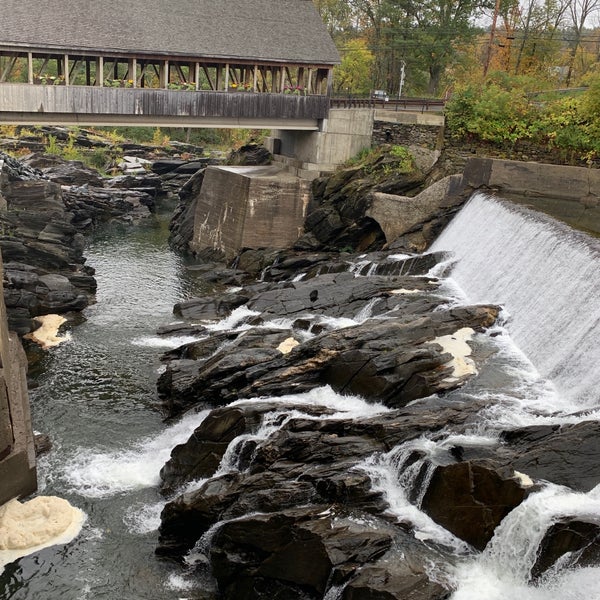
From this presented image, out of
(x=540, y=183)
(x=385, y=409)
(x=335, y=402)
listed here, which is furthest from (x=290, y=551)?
(x=540, y=183)

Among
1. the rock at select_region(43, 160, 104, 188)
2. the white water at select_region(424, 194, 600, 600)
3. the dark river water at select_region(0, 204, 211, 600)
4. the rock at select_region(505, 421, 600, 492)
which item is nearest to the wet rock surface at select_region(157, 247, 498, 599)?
the dark river water at select_region(0, 204, 211, 600)

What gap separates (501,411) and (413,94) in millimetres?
42034

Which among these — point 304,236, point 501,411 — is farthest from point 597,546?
point 304,236

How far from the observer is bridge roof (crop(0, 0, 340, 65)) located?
27484mm

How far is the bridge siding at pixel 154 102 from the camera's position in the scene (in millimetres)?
27422

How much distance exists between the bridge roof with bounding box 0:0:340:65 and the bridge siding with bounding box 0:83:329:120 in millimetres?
1491

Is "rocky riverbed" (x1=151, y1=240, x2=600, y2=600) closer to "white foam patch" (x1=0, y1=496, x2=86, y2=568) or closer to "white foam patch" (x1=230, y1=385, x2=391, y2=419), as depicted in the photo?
"white foam patch" (x1=230, y1=385, x2=391, y2=419)

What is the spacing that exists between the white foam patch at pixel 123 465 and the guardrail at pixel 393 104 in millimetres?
21760

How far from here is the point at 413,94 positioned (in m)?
51.8

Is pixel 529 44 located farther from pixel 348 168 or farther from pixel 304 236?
pixel 304 236

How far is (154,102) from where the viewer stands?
3016 cm

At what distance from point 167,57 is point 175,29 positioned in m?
1.51

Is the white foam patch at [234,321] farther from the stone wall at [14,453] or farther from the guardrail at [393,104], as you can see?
the guardrail at [393,104]

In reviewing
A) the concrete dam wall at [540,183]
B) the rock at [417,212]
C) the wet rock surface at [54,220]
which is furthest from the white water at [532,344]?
the wet rock surface at [54,220]
